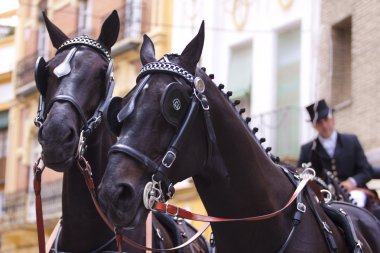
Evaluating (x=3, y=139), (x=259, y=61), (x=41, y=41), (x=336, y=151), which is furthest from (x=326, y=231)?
(x=3, y=139)

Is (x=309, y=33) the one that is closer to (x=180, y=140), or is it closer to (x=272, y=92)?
(x=272, y=92)

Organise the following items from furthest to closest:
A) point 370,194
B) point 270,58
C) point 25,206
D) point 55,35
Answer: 1. point 25,206
2. point 270,58
3. point 370,194
4. point 55,35

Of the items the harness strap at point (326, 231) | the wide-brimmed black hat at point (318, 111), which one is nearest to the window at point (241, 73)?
the wide-brimmed black hat at point (318, 111)

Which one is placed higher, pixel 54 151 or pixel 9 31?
pixel 9 31

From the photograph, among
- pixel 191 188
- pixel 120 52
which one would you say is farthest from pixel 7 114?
pixel 191 188

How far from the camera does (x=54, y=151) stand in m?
5.88

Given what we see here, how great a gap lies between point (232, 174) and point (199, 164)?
0.89 feet

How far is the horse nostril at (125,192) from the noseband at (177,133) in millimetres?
106

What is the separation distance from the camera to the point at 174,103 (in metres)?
4.91

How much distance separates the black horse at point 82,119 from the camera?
20.4 ft

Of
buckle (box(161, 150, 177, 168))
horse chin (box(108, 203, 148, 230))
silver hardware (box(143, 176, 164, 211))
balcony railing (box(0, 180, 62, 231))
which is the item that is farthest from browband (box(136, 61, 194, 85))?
balcony railing (box(0, 180, 62, 231))

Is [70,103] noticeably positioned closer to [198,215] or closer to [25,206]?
[198,215]

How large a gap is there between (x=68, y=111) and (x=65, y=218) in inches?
35.1

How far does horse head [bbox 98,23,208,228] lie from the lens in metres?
4.67
